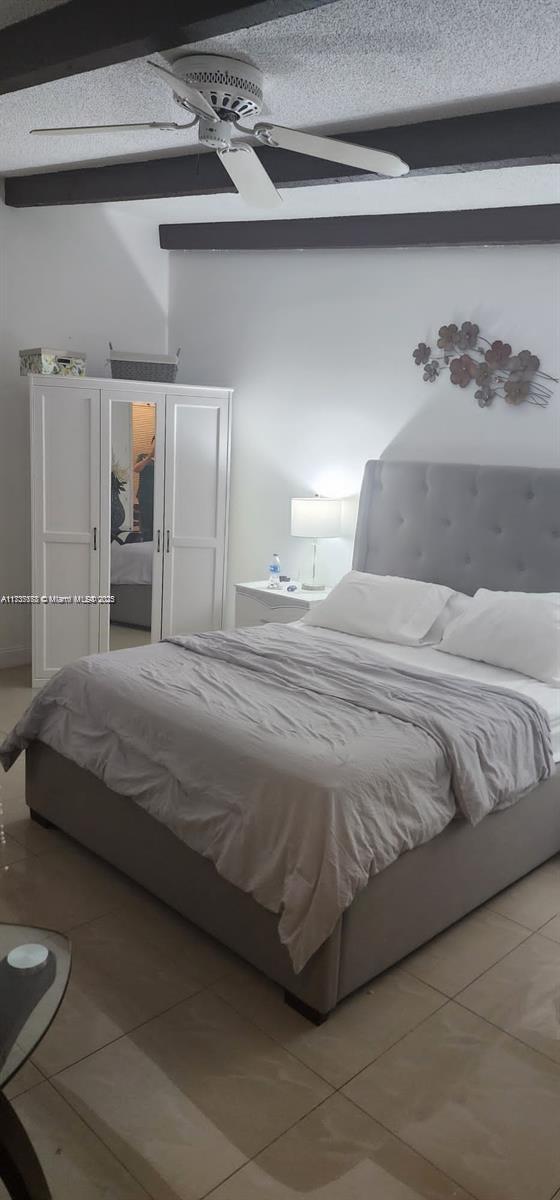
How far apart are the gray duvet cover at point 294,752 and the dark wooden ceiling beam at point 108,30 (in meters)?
1.84

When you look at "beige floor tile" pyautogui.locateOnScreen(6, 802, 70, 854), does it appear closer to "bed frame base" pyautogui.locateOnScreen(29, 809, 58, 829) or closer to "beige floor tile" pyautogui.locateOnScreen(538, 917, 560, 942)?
"bed frame base" pyautogui.locateOnScreen(29, 809, 58, 829)

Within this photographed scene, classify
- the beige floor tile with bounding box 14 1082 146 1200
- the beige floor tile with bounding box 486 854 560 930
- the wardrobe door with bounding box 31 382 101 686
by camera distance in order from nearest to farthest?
the beige floor tile with bounding box 14 1082 146 1200 < the beige floor tile with bounding box 486 854 560 930 < the wardrobe door with bounding box 31 382 101 686

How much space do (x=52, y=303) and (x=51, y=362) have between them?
0.68 meters

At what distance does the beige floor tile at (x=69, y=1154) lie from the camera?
173cm

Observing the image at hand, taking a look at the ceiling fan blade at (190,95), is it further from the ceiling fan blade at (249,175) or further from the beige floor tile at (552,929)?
the beige floor tile at (552,929)

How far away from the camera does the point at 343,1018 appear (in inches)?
89.3

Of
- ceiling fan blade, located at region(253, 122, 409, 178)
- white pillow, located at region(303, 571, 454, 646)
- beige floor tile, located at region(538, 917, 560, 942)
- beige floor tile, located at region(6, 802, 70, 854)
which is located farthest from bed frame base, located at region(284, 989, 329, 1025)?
ceiling fan blade, located at region(253, 122, 409, 178)

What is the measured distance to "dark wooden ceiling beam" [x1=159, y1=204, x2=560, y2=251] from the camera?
12.1 ft

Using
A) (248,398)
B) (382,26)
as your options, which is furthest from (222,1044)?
(248,398)

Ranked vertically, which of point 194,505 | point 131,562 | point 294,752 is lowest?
point 294,752

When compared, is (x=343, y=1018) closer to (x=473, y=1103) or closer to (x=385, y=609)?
(x=473, y=1103)

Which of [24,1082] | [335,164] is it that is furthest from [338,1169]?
[335,164]

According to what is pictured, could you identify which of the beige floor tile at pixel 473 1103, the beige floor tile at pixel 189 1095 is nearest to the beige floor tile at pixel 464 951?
the beige floor tile at pixel 473 1103

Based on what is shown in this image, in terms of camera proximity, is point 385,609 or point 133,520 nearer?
point 385,609
